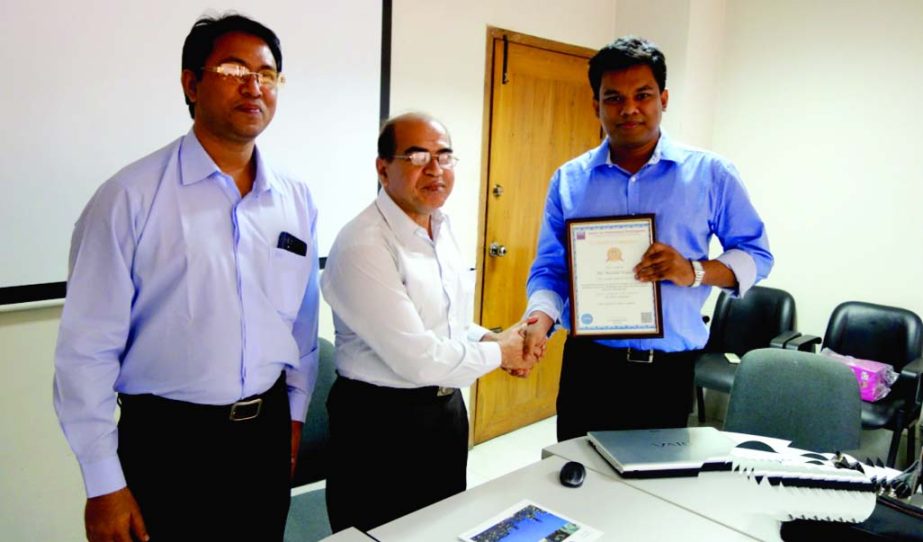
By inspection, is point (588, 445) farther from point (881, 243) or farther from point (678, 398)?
point (881, 243)

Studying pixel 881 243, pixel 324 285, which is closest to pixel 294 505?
pixel 324 285

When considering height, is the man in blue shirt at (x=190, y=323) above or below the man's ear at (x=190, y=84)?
below

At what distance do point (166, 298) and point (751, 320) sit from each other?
11.4ft

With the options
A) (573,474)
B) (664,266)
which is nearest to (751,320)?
(664,266)

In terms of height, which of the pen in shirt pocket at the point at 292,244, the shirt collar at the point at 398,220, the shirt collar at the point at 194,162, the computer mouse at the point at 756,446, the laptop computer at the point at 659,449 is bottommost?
the computer mouse at the point at 756,446

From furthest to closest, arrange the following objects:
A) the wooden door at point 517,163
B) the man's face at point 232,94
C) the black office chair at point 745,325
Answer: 1. the black office chair at point 745,325
2. the wooden door at point 517,163
3. the man's face at point 232,94

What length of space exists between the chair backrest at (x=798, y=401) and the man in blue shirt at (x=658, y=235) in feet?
1.24

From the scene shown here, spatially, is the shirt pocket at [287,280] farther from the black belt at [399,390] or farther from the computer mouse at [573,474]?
the computer mouse at [573,474]

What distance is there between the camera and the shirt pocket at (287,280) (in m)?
1.52

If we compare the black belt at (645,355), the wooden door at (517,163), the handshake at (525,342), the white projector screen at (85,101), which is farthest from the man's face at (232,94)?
the wooden door at (517,163)

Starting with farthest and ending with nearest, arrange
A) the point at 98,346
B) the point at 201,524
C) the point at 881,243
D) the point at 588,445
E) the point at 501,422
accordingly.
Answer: the point at 501,422 < the point at 881,243 < the point at 588,445 < the point at 201,524 < the point at 98,346

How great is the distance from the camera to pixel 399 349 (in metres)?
1.53

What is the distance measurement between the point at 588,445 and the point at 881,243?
2737mm

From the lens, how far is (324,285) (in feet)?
5.49
